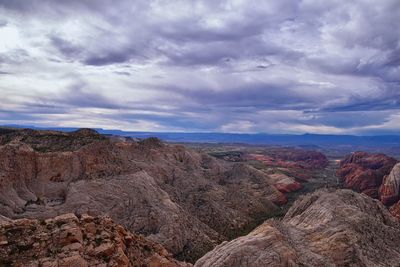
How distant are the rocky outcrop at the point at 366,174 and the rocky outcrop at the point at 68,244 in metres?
76.8

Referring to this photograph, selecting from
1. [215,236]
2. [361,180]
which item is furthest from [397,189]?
[215,236]

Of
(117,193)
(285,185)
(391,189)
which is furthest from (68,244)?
(285,185)

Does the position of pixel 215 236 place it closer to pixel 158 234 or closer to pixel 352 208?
pixel 158 234

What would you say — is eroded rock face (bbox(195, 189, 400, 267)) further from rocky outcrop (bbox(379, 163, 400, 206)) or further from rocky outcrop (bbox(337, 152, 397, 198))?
rocky outcrop (bbox(337, 152, 397, 198))

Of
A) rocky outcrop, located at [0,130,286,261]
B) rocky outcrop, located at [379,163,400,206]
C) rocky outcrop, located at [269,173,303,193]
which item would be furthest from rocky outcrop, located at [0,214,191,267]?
rocky outcrop, located at [269,173,303,193]

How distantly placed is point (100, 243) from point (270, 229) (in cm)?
1129

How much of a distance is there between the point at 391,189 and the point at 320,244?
60143mm

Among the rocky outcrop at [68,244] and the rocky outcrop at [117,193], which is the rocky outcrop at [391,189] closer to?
the rocky outcrop at [117,193]

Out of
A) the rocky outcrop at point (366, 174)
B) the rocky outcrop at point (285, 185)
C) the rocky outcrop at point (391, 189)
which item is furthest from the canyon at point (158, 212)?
the rocky outcrop at point (366, 174)

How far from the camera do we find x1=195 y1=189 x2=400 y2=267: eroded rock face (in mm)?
22750

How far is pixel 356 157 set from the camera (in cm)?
15038

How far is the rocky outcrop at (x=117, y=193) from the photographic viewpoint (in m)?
42.3

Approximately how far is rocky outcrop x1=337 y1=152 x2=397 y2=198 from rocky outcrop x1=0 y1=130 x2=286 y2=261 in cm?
3909

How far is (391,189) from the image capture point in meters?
77.3
